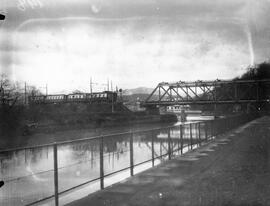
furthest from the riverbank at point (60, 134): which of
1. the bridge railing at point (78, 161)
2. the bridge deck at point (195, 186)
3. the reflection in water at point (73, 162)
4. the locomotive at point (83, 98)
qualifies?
the bridge deck at point (195, 186)

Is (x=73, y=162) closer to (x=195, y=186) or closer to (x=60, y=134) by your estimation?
(x=195, y=186)

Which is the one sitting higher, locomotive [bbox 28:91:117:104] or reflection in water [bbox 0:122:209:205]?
locomotive [bbox 28:91:117:104]

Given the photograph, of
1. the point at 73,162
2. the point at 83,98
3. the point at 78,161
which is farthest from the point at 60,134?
the point at 83,98

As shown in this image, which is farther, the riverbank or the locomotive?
the locomotive

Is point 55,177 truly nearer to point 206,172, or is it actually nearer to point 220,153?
point 206,172

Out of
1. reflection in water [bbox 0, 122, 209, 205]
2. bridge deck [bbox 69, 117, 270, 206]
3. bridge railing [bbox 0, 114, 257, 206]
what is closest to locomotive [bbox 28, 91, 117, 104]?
bridge railing [bbox 0, 114, 257, 206]

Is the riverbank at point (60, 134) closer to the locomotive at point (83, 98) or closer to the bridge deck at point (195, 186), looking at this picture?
the locomotive at point (83, 98)

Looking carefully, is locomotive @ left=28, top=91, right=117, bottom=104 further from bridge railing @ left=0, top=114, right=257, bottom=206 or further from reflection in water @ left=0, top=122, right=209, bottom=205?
reflection in water @ left=0, top=122, right=209, bottom=205
